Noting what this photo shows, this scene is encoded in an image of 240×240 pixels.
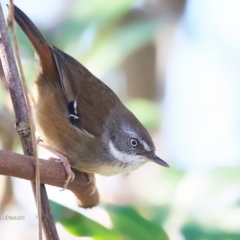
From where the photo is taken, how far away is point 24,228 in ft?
5.21

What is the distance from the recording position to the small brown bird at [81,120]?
151cm

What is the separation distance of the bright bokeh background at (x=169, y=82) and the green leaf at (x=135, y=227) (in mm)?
37

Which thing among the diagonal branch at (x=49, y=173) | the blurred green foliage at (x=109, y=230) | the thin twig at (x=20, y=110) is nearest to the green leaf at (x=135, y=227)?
the blurred green foliage at (x=109, y=230)

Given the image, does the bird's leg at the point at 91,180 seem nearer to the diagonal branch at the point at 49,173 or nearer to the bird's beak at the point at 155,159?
the diagonal branch at the point at 49,173

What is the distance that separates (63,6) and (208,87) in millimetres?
732

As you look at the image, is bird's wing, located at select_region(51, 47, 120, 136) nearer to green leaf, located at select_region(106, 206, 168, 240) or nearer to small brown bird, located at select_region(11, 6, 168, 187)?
small brown bird, located at select_region(11, 6, 168, 187)

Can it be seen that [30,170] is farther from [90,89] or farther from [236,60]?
[236,60]

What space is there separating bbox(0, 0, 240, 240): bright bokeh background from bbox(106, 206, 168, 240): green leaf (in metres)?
0.04

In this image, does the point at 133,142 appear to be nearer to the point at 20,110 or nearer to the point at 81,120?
the point at 81,120

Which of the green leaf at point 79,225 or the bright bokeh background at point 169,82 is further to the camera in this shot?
the bright bokeh background at point 169,82

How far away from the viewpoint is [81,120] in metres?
1.55

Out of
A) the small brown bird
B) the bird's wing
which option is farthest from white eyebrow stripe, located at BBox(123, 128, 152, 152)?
the bird's wing

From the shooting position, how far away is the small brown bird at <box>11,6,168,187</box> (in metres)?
1.51

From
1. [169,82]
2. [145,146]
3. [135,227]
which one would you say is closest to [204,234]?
[135,227]
